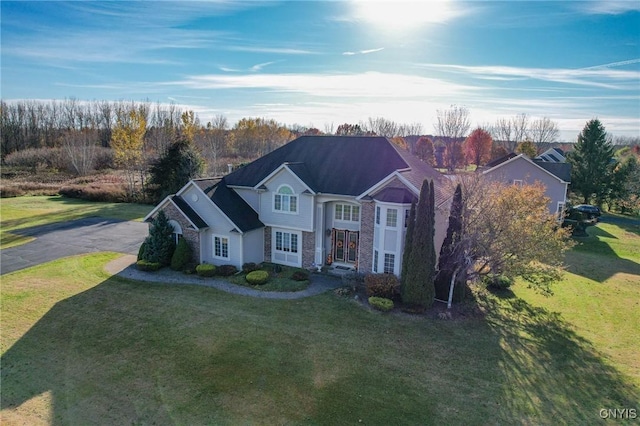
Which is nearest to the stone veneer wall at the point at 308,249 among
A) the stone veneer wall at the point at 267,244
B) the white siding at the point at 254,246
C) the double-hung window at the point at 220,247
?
the stone veneer wall at the point at 267,244

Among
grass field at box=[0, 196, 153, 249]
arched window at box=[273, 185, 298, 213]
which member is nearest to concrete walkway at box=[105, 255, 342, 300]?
arched window at box=[273, 185, 298, 213]

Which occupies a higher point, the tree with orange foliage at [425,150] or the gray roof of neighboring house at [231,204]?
the tree with orange foliage at [425,150]

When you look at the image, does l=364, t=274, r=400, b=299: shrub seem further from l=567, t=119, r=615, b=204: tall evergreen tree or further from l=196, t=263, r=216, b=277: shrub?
l=567, t=119, r=615, b=204: tall evergreen tree

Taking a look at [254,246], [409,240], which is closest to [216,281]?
[254,246]

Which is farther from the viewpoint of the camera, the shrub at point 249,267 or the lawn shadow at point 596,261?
the lawn shadow at point 596,261

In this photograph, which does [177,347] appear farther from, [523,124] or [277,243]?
[523,124]

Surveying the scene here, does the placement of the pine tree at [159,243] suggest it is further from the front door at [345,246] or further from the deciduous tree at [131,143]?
the deciduous tree at [131,143]
